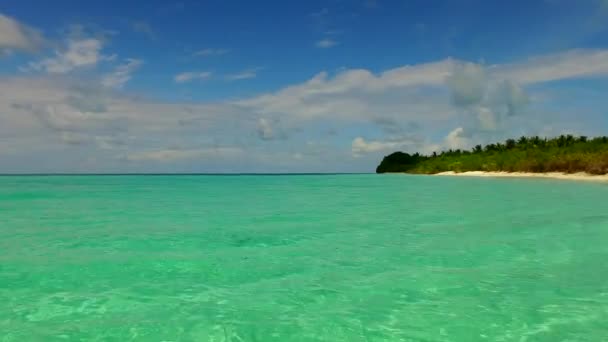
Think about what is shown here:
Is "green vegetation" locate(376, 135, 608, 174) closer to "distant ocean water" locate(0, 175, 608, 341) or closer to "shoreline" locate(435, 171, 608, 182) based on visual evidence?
"shoreline" locate(435, 171, 608, 182)

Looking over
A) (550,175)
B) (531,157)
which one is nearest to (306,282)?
(550,175)

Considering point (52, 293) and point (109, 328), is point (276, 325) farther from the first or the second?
point (52, 293)

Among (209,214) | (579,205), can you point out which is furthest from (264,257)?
(579,205)

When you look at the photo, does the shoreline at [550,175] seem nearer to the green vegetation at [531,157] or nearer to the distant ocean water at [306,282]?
the green vegetation at [531,157]

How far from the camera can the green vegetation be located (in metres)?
65.8

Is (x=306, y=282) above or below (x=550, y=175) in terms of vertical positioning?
below

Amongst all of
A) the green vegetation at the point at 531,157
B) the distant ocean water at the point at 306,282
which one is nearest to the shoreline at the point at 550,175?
the green vegetation at the point at 531,157

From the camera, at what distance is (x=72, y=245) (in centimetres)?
1298

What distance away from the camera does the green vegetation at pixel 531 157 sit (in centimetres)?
6581

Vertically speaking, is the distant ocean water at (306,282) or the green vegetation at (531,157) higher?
the green vegetation at (531,157)

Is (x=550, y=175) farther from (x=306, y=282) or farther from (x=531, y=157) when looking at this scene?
(x=306, y=282)

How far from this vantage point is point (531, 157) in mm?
81938

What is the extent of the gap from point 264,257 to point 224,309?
13.4ft

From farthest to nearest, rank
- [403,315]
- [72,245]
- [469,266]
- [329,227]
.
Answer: [329,227]
[72,245]
[469,266]
[403,315]
